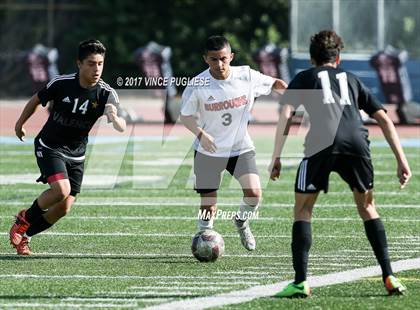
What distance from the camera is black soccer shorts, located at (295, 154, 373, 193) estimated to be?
8039mm

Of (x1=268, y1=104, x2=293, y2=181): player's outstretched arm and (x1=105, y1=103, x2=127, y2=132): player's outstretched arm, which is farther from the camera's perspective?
(x1=105, y1=103, x2=127, y2=132): player's outstretched arm

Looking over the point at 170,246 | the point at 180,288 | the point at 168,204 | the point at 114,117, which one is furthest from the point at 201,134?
the point at 168,204

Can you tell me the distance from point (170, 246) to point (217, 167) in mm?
799

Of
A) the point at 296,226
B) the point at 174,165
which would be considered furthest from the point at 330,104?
the point at 174,165

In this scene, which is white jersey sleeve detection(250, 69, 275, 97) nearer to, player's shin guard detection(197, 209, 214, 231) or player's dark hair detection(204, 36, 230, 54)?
player's dark hair detection(204, 36, 230, 54)

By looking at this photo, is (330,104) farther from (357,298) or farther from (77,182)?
(77,182)

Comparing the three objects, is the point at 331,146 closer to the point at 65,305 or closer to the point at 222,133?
the point at 65,305

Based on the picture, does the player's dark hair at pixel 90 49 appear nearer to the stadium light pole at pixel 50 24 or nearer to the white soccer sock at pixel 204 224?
the white soccer sock at pixel 204 224

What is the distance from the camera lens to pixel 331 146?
26.3 feet

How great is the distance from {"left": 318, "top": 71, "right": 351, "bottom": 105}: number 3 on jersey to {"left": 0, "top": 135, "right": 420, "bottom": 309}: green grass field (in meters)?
1.24

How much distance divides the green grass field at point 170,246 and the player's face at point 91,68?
1.38 meters

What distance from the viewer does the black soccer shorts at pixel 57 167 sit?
10.1m

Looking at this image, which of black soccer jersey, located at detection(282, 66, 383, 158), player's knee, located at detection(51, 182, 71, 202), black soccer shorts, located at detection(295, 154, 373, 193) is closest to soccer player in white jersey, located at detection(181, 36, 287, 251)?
player's knee, located at detection(51, 182, 71, 202)

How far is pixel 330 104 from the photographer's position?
8109 millimetres
